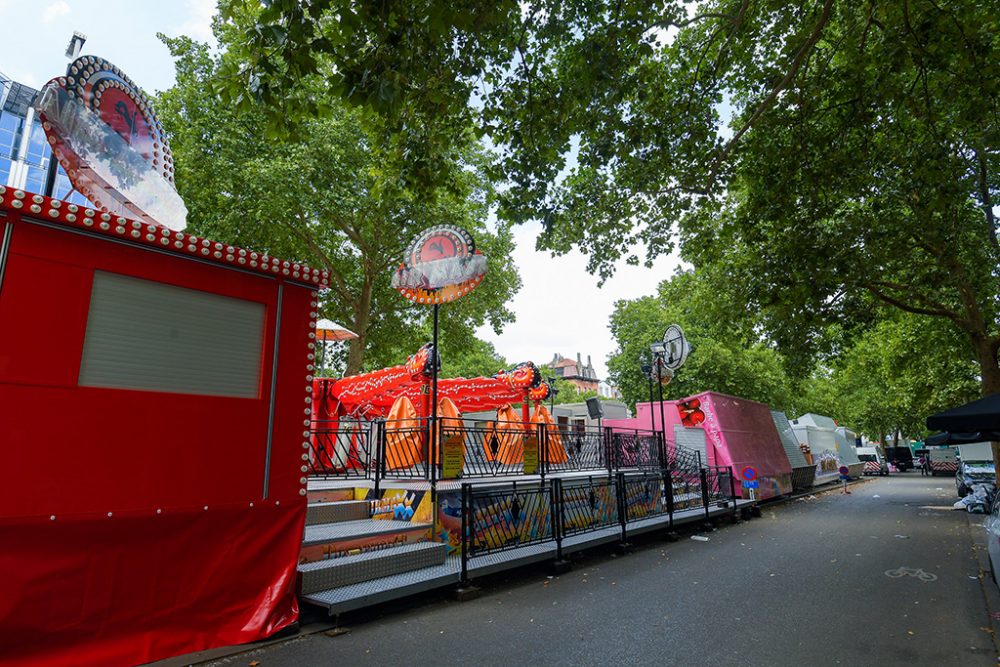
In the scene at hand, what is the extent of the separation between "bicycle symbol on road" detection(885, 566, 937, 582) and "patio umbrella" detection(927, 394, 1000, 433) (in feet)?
8.51

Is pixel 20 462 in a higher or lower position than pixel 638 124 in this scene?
lower

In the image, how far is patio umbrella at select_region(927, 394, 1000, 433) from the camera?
327 inches

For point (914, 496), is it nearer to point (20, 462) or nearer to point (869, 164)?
point (869, 164)

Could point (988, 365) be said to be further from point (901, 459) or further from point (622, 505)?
point (901, 459)

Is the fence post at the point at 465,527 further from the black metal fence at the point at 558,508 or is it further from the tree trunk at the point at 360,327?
the tree trunk at the point at 360,327

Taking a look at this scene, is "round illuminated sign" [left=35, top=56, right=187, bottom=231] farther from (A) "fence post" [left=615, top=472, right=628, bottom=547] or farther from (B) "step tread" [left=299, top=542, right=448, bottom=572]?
(A) "fence post" [left=615, top=472, right=628, bottom=547]

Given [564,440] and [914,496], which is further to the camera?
[914,496]

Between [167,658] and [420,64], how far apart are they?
6.03 m

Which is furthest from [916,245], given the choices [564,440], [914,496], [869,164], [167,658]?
[167,658]

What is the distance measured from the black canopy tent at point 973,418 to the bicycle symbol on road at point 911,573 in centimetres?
259

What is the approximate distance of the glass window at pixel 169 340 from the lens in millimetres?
4074

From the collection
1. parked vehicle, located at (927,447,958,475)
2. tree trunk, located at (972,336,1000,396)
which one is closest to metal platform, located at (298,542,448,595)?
tree trunk, located at (972,336,1000,396)

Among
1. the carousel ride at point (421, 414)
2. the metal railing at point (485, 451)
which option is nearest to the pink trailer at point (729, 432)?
the metal railing at point (485, 451)

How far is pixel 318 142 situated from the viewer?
49.9 ft
